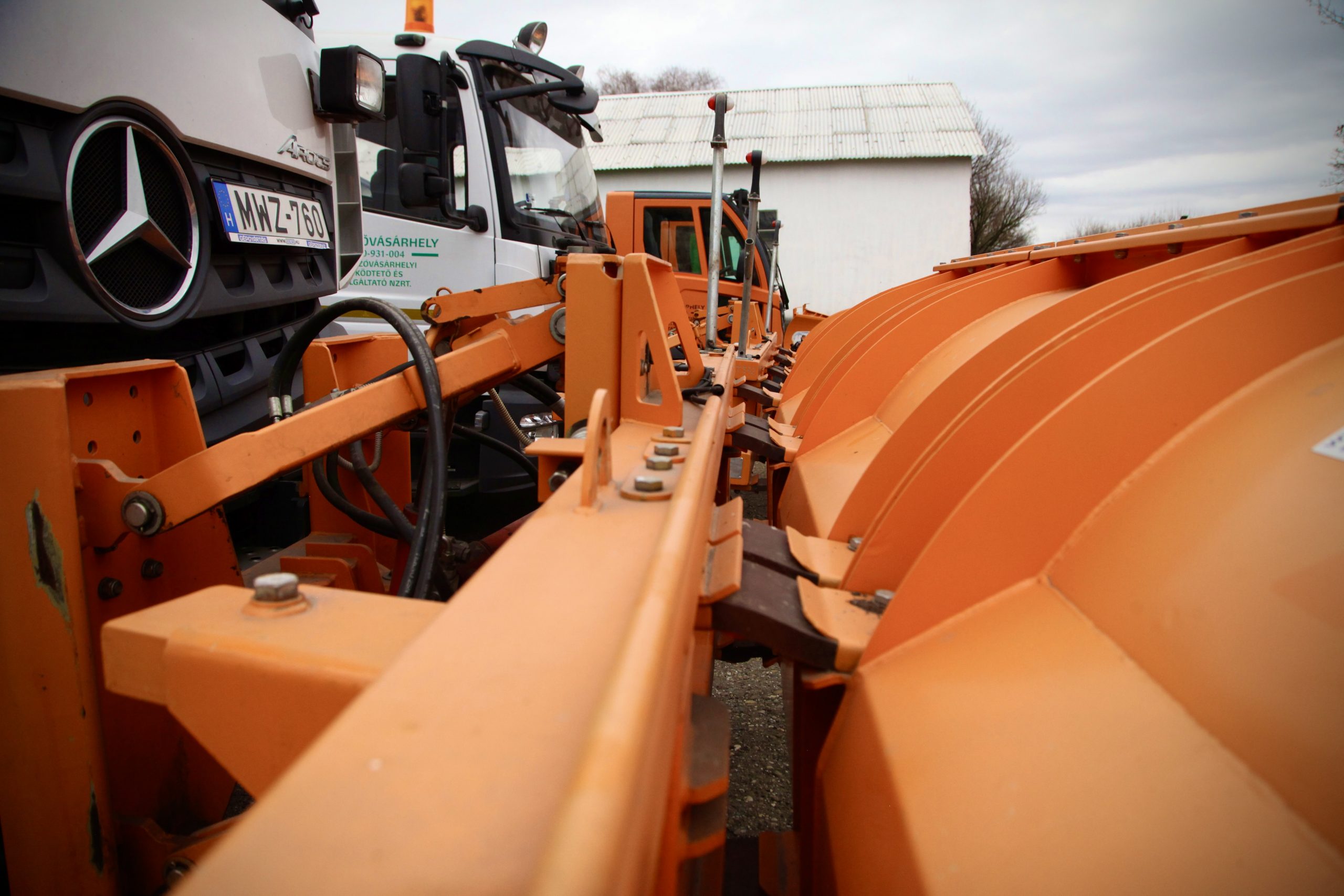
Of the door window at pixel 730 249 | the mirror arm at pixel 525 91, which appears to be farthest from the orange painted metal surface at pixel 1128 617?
the door window at pixel 730 249

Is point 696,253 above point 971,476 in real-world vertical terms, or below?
above

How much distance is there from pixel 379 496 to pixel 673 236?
25.6 feet

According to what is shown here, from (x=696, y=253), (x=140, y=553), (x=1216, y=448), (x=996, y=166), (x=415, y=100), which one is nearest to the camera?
(x=1216, y=448)

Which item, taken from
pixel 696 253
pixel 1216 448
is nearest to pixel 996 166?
pixel 696 253

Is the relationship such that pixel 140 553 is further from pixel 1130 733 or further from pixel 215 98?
pixel 1130 733

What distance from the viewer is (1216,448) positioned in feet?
3.26

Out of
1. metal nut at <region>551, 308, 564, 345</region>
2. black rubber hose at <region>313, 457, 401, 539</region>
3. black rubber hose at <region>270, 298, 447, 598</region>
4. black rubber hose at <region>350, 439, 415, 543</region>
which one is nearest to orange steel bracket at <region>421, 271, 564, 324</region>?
metal nut at <region>551, 308, 564, 345</region>

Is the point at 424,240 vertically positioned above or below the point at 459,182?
below

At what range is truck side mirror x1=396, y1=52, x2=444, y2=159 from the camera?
12.0 feet

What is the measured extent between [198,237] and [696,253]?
7.58m

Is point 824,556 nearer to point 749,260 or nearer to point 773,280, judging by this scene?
point 749,260

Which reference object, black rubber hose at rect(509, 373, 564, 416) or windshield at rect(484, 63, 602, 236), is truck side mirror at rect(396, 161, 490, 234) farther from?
black rubber hose at rect(509, 373, 564, 416)

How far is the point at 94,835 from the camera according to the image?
4.25 ft

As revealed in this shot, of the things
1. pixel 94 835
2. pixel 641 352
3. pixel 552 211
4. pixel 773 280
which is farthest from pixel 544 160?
pixel 94 835
